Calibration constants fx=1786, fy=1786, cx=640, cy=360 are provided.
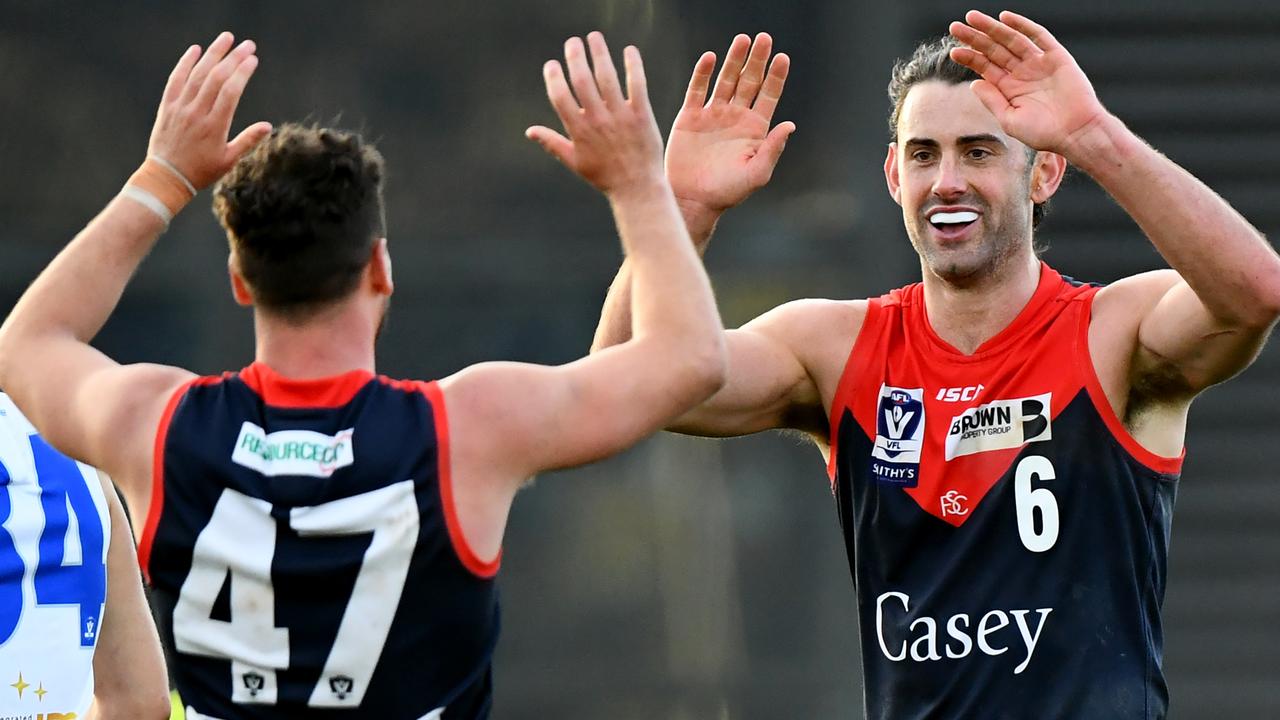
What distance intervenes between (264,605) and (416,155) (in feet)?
17.5

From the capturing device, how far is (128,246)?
2.88m

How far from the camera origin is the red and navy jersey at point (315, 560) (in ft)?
8.63

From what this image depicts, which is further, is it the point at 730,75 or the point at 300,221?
the point at 730,75

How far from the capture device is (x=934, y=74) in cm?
398

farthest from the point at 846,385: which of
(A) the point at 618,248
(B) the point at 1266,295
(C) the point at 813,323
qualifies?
(A) the point at 618,248

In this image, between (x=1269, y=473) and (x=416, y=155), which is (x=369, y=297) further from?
(x=1269, y=473)

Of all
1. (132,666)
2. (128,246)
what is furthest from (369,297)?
(132,666)

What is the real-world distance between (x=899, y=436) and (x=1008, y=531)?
0.32m

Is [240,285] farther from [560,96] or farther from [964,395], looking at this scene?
[964,395]

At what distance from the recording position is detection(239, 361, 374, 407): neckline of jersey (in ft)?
8.85

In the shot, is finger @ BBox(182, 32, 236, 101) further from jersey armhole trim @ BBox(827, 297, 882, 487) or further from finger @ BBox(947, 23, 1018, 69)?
jersey armhole trim @ BBox(827, 297, 882, 487)

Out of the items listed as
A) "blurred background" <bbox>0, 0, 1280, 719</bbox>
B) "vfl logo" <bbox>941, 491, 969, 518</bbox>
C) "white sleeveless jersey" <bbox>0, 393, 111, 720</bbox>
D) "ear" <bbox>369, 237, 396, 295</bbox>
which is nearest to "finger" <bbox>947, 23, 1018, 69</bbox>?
"vfl logo" <bbox>941, 491, 969, 518</bbox>

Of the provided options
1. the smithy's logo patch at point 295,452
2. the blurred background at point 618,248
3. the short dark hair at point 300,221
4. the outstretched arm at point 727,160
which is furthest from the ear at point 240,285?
the blurred background at point 618,248

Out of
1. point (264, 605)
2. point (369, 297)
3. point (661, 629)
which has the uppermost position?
point (369, 297)
